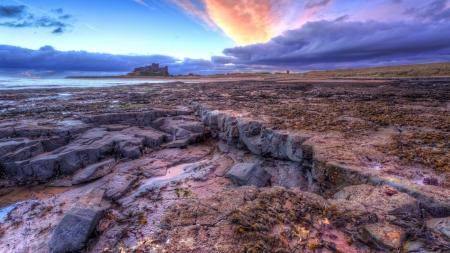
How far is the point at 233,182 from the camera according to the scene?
4.62 metres

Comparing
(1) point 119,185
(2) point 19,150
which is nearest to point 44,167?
(2) point 19,150

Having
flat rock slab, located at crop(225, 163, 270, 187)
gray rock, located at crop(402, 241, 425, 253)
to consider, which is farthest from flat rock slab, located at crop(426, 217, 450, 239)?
flat rock slab, located at crop(225, 163, 270, 187)

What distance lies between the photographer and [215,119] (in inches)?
296

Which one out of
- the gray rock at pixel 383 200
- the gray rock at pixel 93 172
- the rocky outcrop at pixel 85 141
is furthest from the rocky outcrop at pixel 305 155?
the gray rock at pixel 93 172

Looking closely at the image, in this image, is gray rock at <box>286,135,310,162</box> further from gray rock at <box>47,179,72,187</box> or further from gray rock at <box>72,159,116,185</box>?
gray rock at <box>47,179,72,187</box>

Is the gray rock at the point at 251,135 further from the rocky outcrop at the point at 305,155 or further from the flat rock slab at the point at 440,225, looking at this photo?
the flat rock slab at the point at 440,225

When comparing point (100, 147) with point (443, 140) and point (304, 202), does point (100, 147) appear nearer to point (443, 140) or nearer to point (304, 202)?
point (304, 202)

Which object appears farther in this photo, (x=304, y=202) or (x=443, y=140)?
(x=443, y=140)

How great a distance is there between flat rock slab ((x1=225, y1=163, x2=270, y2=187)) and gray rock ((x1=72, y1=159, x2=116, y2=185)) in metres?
3.00

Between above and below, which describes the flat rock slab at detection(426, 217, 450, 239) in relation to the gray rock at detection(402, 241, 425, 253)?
above

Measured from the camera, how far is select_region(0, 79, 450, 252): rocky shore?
2361mm

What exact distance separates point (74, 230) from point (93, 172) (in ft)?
8.32

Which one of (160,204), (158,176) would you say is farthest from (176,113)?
(160,204)

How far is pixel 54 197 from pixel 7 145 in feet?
7.86
